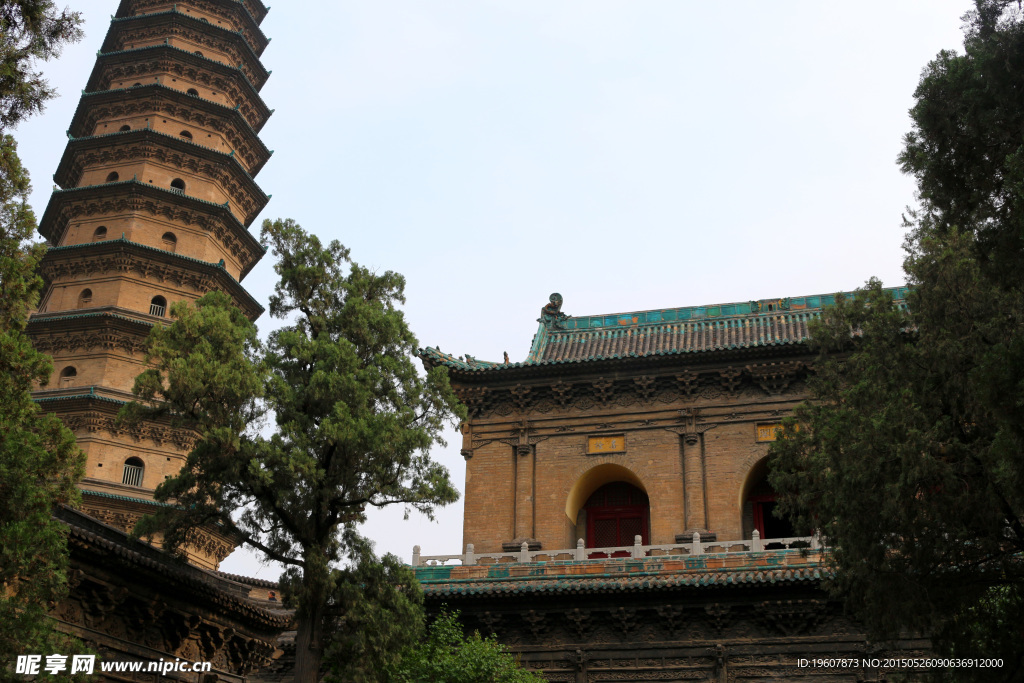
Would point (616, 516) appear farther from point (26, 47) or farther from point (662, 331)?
point (26, 47)

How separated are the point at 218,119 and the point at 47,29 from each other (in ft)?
60.9

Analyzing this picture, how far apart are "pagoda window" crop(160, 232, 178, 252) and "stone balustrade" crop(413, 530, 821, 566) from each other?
37.7 ft

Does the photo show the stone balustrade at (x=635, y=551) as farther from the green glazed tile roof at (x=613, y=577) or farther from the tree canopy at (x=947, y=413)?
the tree canopy at (x=947, y=413)

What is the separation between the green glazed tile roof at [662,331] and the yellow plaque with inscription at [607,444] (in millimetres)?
1561

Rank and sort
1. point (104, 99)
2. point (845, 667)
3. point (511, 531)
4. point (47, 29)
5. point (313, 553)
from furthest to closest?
point (104, 99) < point (511, 531) < point (845, 667) < point (313, 553) < point (47, 29)

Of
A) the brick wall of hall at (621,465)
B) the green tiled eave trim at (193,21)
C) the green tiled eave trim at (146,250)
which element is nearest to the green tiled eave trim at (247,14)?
the green tiled eave trim at (193,21)

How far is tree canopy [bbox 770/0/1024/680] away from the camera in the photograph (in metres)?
8.39

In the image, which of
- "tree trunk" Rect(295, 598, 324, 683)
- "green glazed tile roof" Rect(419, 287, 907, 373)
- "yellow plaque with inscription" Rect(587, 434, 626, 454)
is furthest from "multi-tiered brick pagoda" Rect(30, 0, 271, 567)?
"tree trunk" Rect(295, 598, 324, 683)

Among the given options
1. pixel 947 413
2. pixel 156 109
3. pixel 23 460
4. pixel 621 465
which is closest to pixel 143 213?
pixel 156 109

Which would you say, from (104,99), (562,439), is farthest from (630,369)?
(104,99)

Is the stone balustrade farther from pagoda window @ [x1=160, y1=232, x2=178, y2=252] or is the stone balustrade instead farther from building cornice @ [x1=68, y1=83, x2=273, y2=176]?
building cornice @ [x1=68, y1=83, x2=273, y2=176]

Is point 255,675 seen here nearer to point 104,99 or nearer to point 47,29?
point 47,29

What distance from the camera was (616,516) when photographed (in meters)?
19.2

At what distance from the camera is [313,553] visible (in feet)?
37.1
